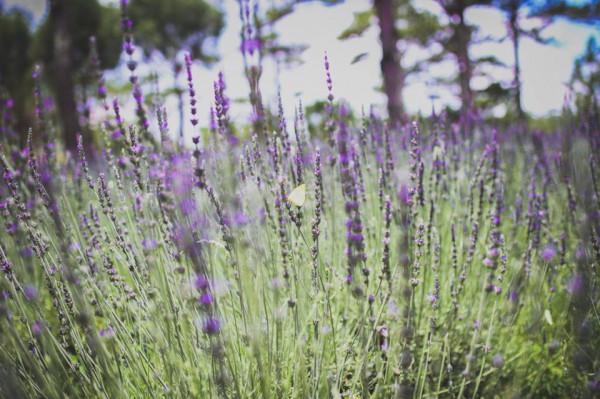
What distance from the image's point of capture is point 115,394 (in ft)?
2.75

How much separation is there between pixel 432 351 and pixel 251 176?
0.89 meters

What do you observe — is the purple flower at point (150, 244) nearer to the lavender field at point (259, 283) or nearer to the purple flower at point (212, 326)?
the lavender field at point (259, 283)

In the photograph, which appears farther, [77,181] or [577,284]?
[77,181]

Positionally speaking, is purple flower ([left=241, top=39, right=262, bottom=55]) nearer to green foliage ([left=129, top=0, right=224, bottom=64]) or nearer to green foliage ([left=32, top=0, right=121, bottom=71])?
green foliage ([left=32, top=0, right=121, bottom=71])

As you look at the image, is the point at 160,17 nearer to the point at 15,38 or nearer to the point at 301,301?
the point at 15,38

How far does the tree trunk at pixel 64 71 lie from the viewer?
6.33 metres

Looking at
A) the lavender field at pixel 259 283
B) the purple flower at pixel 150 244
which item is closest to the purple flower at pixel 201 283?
the lavender field at pixel 259 283

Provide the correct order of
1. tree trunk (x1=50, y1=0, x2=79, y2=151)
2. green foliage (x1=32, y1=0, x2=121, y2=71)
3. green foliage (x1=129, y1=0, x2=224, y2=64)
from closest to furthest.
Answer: tree trunk (x1=50, y1=0, x2=79, y2=151)
green foliage (x1=32, y1=0, x2=121, y2=71)
green foliage (x1=129, y1=0, x2=224, y2=64)

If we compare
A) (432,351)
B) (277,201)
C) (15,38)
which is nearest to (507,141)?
(432,351)

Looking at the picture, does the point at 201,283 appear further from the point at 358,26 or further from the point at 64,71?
the point at 358,26

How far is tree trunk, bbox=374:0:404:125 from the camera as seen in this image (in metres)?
8.03

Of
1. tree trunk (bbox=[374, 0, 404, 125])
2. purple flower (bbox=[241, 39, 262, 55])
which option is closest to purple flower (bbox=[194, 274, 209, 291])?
purple flower (bbox=[241, 39, 262, 55])

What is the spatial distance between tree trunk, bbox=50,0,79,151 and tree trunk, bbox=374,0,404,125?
591 cm

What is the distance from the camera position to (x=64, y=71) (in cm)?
707
